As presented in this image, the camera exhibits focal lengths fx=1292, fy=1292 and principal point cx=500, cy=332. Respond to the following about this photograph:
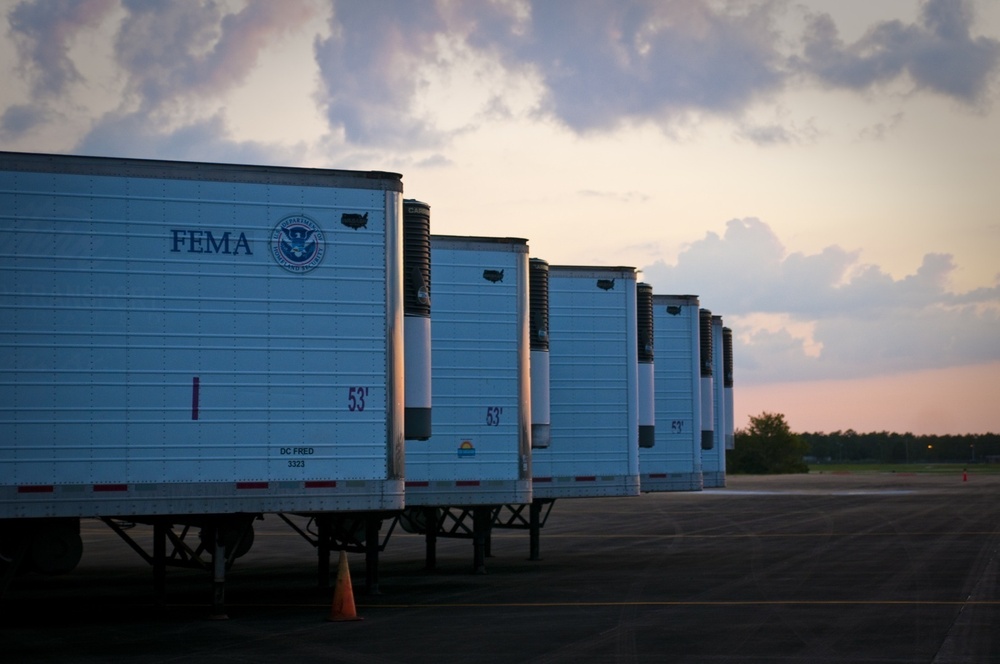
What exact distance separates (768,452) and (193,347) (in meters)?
116

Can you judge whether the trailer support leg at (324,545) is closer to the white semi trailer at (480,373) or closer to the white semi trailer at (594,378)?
the white semi trailer at (480,373)

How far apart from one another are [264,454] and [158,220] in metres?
3.09

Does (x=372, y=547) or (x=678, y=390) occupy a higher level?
(x=678, y=390)

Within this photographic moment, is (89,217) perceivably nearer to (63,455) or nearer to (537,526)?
(63,455)

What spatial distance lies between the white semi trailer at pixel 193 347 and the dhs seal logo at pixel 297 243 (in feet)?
0.08

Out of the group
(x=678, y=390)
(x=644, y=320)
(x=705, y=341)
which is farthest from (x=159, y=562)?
(x=705, y=341)

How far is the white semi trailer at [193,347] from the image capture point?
1496 cm

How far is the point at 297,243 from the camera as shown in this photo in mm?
16109

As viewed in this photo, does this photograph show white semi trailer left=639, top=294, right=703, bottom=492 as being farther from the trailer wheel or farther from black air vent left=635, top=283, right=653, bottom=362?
the trailer wheel

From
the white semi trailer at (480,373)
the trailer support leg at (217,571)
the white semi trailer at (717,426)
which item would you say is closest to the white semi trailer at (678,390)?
the white semi trailer at (717,426)

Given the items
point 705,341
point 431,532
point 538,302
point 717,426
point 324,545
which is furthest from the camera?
point 717,426

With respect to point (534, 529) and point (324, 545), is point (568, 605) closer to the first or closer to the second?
point (324, 545)

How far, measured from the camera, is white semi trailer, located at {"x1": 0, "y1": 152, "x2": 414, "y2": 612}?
1496 centimetres

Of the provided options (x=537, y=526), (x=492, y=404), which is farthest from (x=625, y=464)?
(x=492, y=404)
